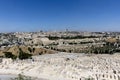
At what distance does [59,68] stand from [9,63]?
992 centimetres

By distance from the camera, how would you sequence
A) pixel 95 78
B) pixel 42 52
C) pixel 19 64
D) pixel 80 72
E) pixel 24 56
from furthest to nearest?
1. pixel 42 52
2. pixel 24 56
3. pixel 19 64
4. pixel 80 72
5. pixel 95 78

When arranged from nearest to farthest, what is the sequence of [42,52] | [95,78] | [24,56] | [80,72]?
1. [95,78]
2. [80,72]
3. [24,56]
4. [42,52]

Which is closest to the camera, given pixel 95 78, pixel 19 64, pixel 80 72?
pixel 95 78

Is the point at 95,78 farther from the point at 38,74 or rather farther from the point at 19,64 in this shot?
the point at 19,64

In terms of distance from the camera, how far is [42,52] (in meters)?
75.4

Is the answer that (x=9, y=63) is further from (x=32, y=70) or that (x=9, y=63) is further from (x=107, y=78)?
(x=107, y=78)

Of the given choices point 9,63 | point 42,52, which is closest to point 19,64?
point 9,63

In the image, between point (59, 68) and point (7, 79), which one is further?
point (59, 68)

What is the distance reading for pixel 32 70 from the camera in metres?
38.4

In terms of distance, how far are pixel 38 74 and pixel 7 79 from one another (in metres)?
4.31

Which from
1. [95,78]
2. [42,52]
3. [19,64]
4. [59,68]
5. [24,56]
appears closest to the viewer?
[95,78]

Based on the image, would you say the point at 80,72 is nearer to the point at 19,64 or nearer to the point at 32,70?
the point at 32,70

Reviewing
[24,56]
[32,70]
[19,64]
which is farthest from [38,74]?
[24,56]

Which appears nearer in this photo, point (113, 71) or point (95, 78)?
point (95, 78)
